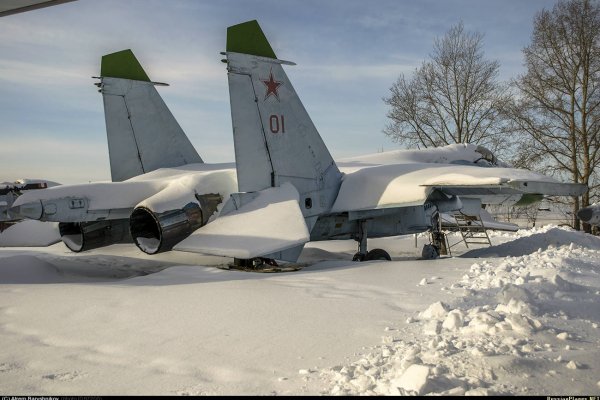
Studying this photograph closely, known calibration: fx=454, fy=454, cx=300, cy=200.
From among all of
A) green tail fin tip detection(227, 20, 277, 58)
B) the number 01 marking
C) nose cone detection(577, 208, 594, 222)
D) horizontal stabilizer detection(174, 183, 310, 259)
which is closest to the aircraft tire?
horizontal stabilizer detection(174, 183, 310, 259)

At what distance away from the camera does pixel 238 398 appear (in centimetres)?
246

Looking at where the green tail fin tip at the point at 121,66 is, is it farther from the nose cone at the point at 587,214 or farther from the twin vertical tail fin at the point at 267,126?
the nose cone at the point at 587,214

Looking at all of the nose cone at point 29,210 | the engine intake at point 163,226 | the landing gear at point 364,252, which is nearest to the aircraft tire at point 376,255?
the landing gear at point 364,252

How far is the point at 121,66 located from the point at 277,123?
5579 millimetres

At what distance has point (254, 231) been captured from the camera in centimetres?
734

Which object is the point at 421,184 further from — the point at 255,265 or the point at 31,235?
the point at 31,235

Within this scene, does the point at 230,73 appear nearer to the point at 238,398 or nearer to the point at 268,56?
the point at 268,56

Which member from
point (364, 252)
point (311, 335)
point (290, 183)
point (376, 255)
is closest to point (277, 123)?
point (290, 183)

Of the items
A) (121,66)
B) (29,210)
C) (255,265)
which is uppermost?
(121,66)

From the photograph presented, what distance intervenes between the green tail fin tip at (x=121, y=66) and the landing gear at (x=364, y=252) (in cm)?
694

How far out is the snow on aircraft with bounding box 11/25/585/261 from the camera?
7.56m

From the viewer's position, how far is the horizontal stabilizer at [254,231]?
697 centimetres

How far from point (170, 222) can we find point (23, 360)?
4.62 meters

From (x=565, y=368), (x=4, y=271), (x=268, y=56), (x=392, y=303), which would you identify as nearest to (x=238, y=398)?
(x=565, y=368)
